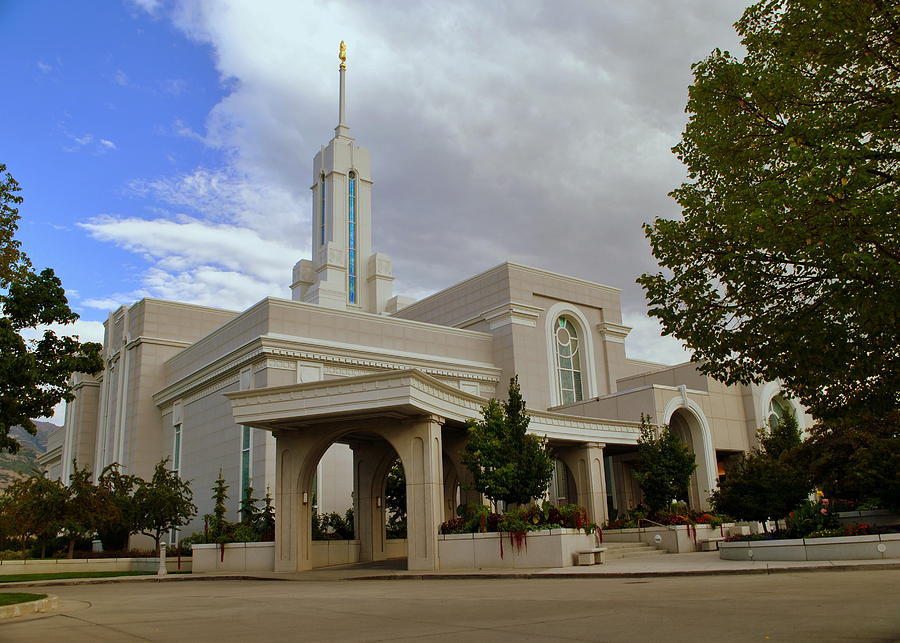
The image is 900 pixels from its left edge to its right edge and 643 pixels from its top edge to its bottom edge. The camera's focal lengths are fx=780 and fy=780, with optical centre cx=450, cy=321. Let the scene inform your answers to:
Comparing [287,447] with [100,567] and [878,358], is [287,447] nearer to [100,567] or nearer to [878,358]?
[100,567]

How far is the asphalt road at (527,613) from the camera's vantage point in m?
8.25

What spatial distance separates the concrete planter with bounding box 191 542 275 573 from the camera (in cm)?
2436

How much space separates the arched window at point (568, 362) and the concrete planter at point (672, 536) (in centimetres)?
1323

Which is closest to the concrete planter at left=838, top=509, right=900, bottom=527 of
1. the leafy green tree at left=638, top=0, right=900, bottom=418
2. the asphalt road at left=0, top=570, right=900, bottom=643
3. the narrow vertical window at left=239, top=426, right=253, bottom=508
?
the asphalt road at left=0, top=570, right=900, bottom=643

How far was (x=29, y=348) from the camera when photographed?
1828 cm

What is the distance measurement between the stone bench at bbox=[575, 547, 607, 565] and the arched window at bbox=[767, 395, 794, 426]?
18155mm

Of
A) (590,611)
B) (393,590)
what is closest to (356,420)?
(393,590)

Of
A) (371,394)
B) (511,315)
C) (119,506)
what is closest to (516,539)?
(371,394)

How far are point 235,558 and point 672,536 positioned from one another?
46.7 feet

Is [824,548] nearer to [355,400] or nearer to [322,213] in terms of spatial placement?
[355,400]

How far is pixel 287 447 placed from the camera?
24.0 meters

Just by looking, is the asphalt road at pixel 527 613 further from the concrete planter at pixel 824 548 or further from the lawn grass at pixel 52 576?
the lawn grass at pixel 52 576

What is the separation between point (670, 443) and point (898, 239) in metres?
19.6

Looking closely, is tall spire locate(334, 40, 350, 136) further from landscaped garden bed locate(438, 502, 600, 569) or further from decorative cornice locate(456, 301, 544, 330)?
landscaped garden bed locate(438, 502, 600, 569)
